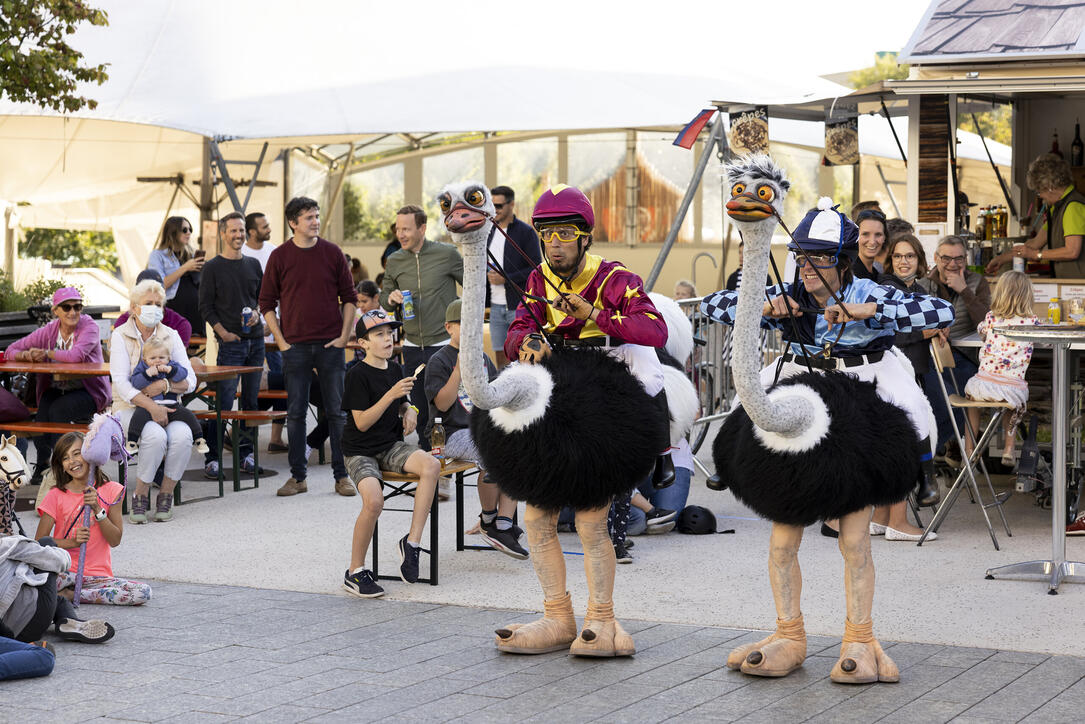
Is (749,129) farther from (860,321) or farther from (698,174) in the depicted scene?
(860,321)

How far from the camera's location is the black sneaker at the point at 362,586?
668cm

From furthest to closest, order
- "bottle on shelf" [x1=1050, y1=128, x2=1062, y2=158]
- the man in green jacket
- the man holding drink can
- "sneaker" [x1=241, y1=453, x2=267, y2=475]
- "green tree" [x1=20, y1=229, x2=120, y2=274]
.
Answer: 1. "green tree" [x1=20, y1=229, x2=120, y2=274]
2. "bottle on shelf" [x1=1050, y1=128, x2=1062, y2=158]
3. the man holding drink can
4. "sneaker" [x1=241, y1=453, x2=267, y2=475]
5. the man in green jacket

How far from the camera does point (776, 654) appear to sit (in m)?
5.21

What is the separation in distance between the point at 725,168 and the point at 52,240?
27221 millimetres

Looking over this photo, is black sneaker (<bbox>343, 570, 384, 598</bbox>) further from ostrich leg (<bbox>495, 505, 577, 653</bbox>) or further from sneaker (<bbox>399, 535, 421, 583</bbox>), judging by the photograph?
ostrich leg (<bbox>495, 505, 577, 653</bbox>)

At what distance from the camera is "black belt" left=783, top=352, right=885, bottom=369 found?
5793mm

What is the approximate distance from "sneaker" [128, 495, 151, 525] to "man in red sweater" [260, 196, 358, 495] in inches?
42.2

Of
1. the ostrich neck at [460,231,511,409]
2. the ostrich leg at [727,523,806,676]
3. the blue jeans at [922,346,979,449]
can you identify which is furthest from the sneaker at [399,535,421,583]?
the blue jeans at [922,346,979,449]

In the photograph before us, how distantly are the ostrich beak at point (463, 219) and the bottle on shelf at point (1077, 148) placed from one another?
24.0 feet

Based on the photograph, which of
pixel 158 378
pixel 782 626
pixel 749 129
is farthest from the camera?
pixel 749 129

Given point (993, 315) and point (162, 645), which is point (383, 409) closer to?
point (162, 645)

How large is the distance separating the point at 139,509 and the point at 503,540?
2.57 m

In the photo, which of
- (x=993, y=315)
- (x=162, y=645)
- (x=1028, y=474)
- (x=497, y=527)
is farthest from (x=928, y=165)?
(x=162, y=645)

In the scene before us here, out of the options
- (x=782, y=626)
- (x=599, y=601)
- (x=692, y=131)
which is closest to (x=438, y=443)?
(x=599, y=601)
